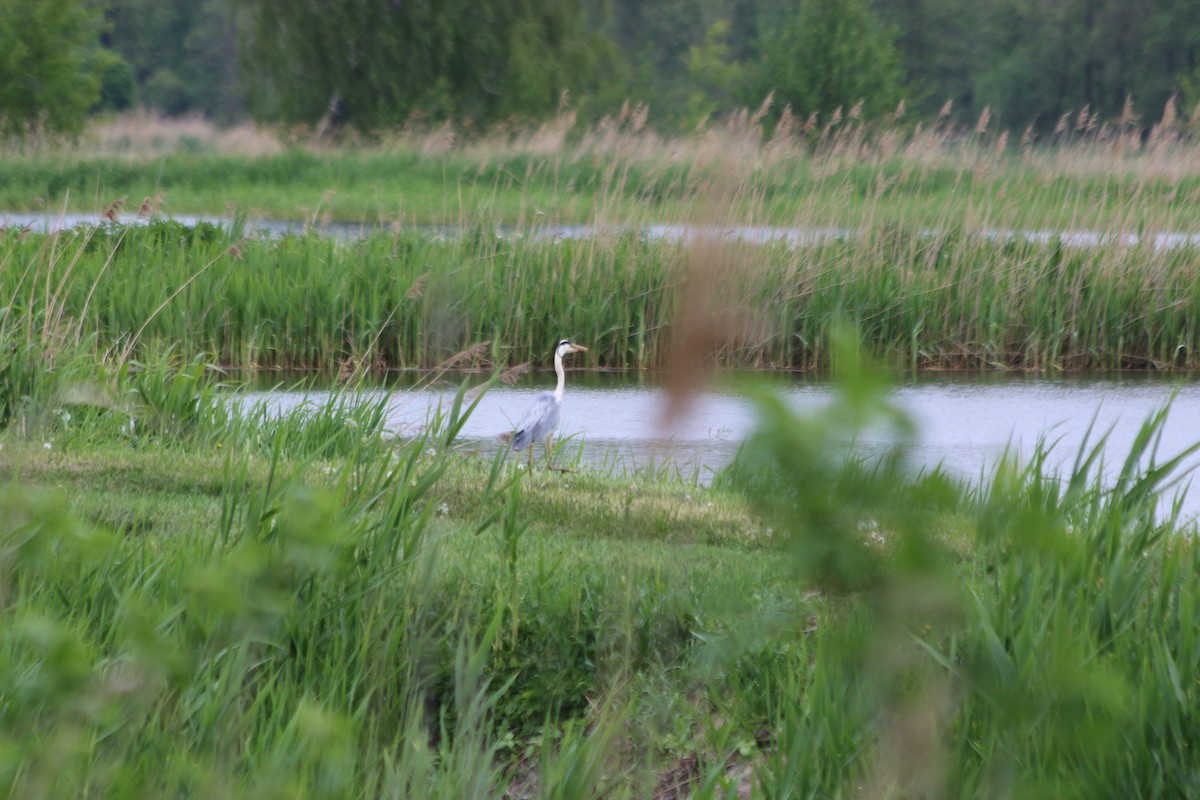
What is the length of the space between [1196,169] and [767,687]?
464 inches

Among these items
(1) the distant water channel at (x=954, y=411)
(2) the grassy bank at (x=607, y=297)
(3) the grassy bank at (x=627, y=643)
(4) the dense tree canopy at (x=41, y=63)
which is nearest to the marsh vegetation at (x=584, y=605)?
(3) the grassy bank at (x=627, y=643)

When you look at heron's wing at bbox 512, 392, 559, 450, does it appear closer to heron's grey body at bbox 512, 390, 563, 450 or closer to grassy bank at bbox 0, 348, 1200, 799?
heron's grey body at bbox 512, 390, 563, 450

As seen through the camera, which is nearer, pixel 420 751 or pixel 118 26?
pixel 420 751

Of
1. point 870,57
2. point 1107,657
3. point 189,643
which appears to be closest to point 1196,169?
point 1107,657

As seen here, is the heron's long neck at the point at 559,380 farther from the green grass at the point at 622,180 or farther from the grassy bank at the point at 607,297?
the grassy bank at the point at 607,297

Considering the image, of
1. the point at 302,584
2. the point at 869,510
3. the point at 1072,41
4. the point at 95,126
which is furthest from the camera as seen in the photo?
the point at 1072,41

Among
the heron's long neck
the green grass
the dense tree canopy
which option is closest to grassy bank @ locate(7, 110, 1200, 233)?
the green grass

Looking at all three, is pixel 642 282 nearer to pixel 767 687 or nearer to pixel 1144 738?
pixel 767 687

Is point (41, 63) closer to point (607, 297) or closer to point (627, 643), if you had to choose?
point (607, 297)

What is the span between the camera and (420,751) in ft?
8.04

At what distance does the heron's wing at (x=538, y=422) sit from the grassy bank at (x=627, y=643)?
175 cm

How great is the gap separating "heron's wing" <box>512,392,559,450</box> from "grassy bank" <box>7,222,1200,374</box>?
9.55 feet

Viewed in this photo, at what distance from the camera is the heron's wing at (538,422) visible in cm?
A: 643

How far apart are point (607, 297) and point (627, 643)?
8527 mm
